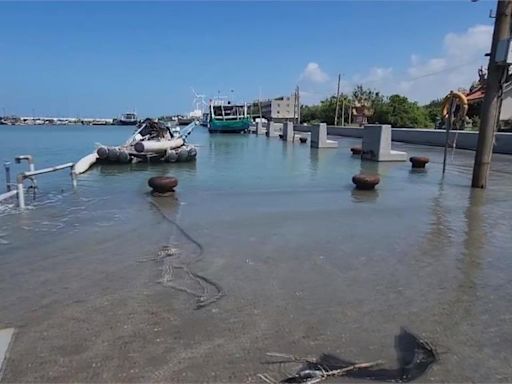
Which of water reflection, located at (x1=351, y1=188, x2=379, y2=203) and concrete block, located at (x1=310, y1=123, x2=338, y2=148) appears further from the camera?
concrete block, located at (x1=310, y1=123, x2=338, y2=148)

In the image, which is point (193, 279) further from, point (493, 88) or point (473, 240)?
point (493, 88)

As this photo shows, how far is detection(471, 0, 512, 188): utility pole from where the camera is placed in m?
9.62

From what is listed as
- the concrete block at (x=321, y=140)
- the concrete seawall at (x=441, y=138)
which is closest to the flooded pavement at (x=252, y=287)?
the concrete seawall at (x=441, y=138)

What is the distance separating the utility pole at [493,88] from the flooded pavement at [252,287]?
52.4 inches

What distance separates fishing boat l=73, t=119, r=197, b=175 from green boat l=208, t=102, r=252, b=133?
3665 centimetres

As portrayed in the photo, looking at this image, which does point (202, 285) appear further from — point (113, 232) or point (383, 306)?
point (113, 232)

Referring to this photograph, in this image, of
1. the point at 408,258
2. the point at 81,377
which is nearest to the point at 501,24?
the point at 408,258

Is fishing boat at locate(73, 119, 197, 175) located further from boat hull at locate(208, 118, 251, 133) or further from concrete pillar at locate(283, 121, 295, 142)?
boat hull at locate(208, 118, 251, 133)

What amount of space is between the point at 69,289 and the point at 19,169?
15.8m

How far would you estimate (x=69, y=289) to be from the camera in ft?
15.1

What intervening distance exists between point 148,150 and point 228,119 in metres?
41.0

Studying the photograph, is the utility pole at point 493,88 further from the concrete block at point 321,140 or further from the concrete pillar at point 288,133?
the concrete pillar at point 288,133

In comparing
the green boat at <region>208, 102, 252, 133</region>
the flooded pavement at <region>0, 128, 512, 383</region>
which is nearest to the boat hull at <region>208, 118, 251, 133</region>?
the green boat at <region>208, 102, 252, 133</region>

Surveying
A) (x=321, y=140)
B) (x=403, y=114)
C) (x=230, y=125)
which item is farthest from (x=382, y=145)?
(x=230, y=125)
